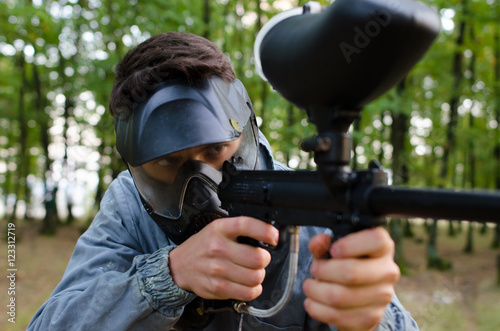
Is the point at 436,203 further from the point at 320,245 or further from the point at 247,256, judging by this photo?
the point at 247,256

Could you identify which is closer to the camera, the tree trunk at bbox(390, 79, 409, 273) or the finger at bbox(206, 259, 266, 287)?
the finger at bbox(206, 259, 266, 287)

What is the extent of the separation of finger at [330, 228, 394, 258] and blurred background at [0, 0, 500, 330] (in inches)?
212

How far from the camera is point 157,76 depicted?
1.87 meters

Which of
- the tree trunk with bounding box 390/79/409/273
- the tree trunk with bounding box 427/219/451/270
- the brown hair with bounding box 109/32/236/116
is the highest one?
the brown hair with bounding box 109/32/236/116

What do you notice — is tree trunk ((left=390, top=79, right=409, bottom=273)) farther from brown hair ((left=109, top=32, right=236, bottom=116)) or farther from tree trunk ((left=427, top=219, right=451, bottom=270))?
brown hair ((left=109, top=32, right=236, bottom=116))

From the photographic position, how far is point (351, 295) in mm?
1026

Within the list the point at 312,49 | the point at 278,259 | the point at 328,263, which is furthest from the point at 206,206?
the point at 312,49

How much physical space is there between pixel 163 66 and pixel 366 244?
1.30 meters

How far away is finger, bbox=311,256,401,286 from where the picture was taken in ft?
3.33

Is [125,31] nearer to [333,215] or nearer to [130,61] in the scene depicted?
[130,61]

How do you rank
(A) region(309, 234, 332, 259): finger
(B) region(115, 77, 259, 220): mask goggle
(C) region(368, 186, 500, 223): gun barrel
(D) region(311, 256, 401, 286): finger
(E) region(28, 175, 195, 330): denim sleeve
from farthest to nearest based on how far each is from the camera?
(B) region(115, 77, 259, 220): mask goggle → (E) region(28, 175, 195, 330): denim sleeve → (A) region(309, 234, 332, 259): finger → (D) region(311, 256, 401, 286): finger → (C) region(368, 186, 500, 223): gun barrel

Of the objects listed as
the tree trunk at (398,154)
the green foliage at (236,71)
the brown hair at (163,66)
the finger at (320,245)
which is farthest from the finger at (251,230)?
the tree trunk at (398,154)

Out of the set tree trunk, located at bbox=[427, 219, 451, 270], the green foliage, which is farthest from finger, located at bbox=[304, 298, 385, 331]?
tree trunk, located at bbox=[427, 219, 451, 270]

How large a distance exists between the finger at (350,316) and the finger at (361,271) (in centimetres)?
8
